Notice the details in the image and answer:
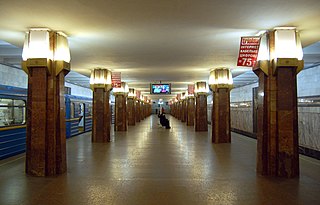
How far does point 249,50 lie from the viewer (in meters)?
6.88

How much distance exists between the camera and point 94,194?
499 centimetres

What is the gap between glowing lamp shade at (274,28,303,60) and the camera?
6336mm

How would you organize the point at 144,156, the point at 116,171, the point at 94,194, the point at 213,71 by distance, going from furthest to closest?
the point at 213,71 → the point at 144,156 → the point at 116,171 → the point at 94,194

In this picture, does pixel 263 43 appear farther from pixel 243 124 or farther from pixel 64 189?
pixel 243 124

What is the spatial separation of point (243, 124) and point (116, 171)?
44.7 feet

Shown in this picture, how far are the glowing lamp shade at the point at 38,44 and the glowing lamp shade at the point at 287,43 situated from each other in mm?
5497

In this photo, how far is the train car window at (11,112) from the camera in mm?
8909

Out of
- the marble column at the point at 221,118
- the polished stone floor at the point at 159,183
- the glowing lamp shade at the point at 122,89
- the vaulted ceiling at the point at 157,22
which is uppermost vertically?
the vaulted ceiling at the point at 157,22

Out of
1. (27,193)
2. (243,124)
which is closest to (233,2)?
(27,193)

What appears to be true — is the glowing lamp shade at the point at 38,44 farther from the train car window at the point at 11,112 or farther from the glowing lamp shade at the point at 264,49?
the glowing lamp shade at the point at 264,49

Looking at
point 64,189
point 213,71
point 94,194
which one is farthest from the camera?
point 213,71

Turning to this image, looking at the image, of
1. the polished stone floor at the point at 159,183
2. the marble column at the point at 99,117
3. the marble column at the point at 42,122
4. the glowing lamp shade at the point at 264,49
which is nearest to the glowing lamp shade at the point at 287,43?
the glowing lamp shade at the point at 264,49

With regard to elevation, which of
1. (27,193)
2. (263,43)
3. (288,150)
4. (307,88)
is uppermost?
(263,43)

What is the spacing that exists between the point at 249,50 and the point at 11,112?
26.5 feet
